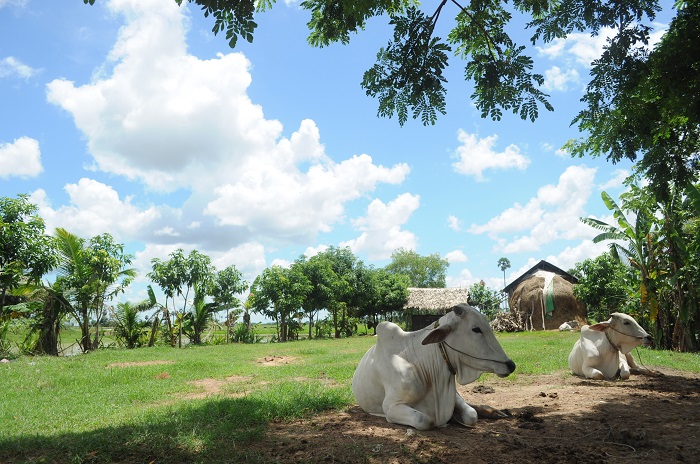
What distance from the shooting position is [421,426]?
159 inches

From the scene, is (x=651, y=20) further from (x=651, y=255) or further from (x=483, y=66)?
(x=651, y=255)

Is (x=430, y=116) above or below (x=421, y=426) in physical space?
above

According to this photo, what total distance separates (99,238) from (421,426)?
18.2m

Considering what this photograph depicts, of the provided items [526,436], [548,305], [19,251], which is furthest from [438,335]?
[548,305]

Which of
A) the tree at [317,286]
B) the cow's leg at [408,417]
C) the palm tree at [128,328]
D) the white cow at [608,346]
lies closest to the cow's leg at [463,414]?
the cow's leg at [408,417]

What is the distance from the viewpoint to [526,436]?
13.3 feet

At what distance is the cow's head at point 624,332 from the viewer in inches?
268

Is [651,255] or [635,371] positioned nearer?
[635,371]

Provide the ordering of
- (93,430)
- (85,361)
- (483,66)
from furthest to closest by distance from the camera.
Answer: (85,361) < (483,66) < (93,430)

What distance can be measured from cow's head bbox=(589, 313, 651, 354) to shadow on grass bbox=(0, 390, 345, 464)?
14.1 feet

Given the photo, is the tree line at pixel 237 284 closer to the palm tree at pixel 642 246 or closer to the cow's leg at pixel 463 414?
the palm tree at pixel 642 246

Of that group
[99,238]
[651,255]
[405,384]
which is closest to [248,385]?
[405,384]

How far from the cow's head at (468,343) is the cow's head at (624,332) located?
372 centimetres

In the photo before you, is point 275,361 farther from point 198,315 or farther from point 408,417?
point 198,315
